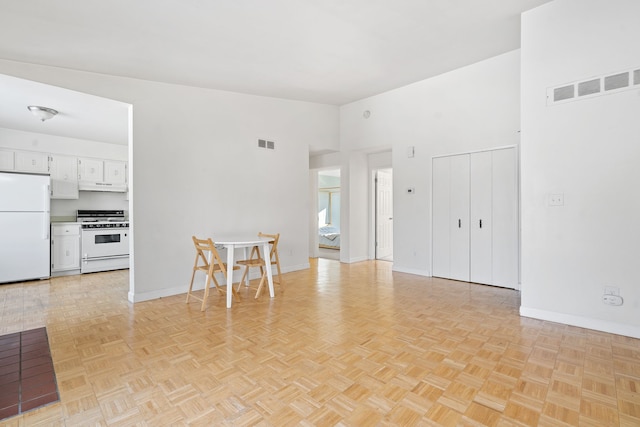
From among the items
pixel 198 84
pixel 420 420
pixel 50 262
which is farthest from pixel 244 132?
pixel 420 420

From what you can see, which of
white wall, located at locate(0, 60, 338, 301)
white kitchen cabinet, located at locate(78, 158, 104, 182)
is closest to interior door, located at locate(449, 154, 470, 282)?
white wall, located at locate(0, 60, 338, 301)

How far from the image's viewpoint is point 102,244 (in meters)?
5.83

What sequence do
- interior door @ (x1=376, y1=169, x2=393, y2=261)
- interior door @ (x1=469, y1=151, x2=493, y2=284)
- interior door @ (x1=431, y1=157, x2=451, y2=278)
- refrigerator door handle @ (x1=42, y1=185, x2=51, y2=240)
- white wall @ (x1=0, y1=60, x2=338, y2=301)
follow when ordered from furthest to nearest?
1. interior door @ (x1=376, y1=169, x2=393, y2=261)
2. refrigerator door handle @ (x1=42, y1=185, x2=51, y2=240)
3. interior door @ (x1=431, y1=157, x2=451, y2=278)
4. interior door @ (x1=469, y1=151, x2=493, y2=284)
5. white wall @ (x1=0, y1=60, x2=338, y2=301)

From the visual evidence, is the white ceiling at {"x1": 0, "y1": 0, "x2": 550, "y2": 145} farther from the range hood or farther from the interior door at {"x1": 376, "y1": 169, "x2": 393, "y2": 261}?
the range hood

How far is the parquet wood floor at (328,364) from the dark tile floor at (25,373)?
8 cm

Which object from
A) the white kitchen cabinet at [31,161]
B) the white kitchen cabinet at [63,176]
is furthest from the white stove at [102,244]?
the white kitchen cabinet at [31,161]

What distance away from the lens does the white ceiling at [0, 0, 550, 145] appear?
9.02 feet

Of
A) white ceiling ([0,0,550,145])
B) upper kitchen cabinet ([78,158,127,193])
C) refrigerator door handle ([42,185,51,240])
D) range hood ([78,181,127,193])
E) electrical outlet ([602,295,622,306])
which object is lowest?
electrical outlet ([602,295,622,306])

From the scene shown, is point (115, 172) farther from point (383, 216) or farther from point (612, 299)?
point (612, 299)

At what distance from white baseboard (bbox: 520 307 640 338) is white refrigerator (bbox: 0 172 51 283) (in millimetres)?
7113

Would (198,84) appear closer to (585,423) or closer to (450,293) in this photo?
(450,293)

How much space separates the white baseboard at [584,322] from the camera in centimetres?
274

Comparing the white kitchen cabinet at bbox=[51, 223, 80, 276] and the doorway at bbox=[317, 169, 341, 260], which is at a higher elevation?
the doorway at bbox=[317, 169, 341, 260]

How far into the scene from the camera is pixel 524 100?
326 centimetres
